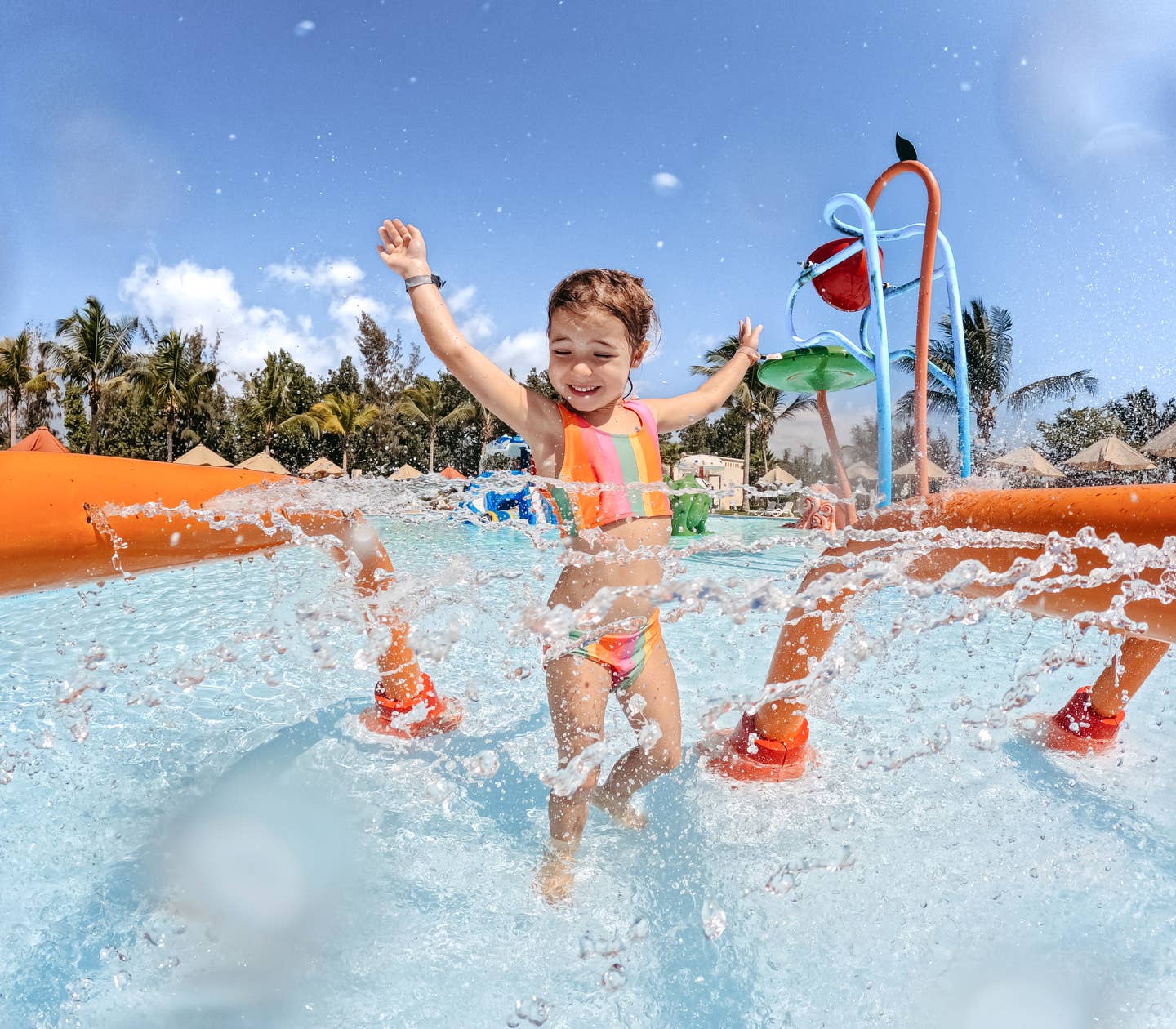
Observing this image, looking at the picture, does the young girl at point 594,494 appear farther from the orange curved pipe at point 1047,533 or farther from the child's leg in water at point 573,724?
the orange curved pipe at point 1047,533

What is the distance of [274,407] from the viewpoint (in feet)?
84.5

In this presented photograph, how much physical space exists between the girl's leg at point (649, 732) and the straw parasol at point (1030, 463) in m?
12.1

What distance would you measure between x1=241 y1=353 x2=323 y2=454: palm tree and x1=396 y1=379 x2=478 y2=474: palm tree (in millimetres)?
3860

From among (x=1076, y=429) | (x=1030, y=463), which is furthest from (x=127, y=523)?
(x=1076, y=429)

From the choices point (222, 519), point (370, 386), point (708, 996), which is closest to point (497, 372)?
point (222, 519)

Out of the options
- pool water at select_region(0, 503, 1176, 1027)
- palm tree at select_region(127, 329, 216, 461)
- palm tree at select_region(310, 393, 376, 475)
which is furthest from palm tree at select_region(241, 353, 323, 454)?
pool water at select_region(0, 503, 1176, 1027)

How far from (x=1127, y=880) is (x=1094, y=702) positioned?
3.09ft

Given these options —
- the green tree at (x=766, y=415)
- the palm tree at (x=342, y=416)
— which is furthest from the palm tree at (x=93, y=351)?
the green tree at (x=766, y=415)

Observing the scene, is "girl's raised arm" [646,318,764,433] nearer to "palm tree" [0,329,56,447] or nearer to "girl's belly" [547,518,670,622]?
"girl's belly" [547,518,670,622]

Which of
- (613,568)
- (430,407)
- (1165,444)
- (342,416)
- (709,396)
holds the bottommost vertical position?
(613,568)

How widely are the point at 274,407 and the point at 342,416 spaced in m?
2.30

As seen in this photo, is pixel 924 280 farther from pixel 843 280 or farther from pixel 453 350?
pixel 453 350

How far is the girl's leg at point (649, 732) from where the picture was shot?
1874 millimetres

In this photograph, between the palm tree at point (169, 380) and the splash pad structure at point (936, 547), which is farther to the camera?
the palm tree at point (169, 380)
